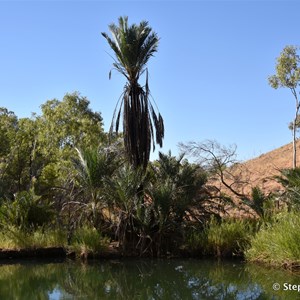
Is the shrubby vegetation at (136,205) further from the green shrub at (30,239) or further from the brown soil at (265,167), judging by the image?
the brown soil at (265,167)

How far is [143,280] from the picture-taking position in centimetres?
1062

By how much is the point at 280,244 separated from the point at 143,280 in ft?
11.2

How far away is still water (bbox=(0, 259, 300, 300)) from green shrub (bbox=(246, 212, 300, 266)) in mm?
328

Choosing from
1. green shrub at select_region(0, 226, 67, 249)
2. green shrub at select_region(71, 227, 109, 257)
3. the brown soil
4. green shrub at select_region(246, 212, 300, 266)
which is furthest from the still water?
the brown soil

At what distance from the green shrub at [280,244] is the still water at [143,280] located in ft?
1.08

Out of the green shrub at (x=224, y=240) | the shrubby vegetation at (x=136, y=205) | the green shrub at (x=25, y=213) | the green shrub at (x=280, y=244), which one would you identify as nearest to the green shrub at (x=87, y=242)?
the shrubby vegetation at (x=136, y=205)

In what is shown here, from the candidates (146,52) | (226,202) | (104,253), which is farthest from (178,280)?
(146,52)

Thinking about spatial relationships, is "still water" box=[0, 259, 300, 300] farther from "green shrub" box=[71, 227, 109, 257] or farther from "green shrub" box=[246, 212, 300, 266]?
"green shrub" box=[71, 227, 109, 257]

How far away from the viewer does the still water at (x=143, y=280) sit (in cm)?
913

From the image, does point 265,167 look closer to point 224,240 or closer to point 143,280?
point 224,240

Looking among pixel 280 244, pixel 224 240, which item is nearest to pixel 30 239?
pixel 224 240

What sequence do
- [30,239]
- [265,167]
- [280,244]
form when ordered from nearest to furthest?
1. [280,244]
2. [30,239]
3. [265,167]

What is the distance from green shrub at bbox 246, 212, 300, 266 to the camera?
10.5m

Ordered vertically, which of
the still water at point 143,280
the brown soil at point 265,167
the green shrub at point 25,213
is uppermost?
the brown soil at point 265,167
